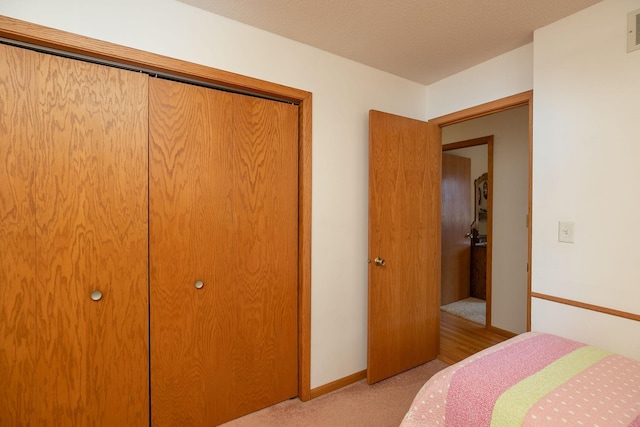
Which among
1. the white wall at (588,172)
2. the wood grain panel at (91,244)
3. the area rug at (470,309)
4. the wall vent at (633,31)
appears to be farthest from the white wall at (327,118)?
the area rug at (470,309)

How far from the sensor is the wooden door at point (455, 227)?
161 inches

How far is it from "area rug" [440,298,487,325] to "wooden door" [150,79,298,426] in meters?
2.55

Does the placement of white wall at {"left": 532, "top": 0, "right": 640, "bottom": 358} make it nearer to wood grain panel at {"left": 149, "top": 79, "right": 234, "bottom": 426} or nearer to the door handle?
the door handle

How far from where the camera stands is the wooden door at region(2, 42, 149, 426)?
4.47 feet

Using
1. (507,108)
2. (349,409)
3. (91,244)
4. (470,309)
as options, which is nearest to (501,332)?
(470,309)

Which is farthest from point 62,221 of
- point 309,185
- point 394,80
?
point 394,80

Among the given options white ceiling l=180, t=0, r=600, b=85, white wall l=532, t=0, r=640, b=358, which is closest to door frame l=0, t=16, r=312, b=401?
white ceiling l=180, t=0, r=600, b=85

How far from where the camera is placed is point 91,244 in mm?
1493

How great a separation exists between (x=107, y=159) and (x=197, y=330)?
1.01 metres

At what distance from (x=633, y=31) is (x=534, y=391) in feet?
5.70

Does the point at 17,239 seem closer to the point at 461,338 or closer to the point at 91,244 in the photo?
the point at 91,244

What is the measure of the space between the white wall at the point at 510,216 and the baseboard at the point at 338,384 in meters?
1.78

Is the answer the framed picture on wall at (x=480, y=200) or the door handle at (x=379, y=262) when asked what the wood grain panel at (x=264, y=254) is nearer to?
the door handle at (x=379, y=262)

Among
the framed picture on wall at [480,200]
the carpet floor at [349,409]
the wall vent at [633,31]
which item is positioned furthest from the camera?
the framed picture on wall at [480,200]
